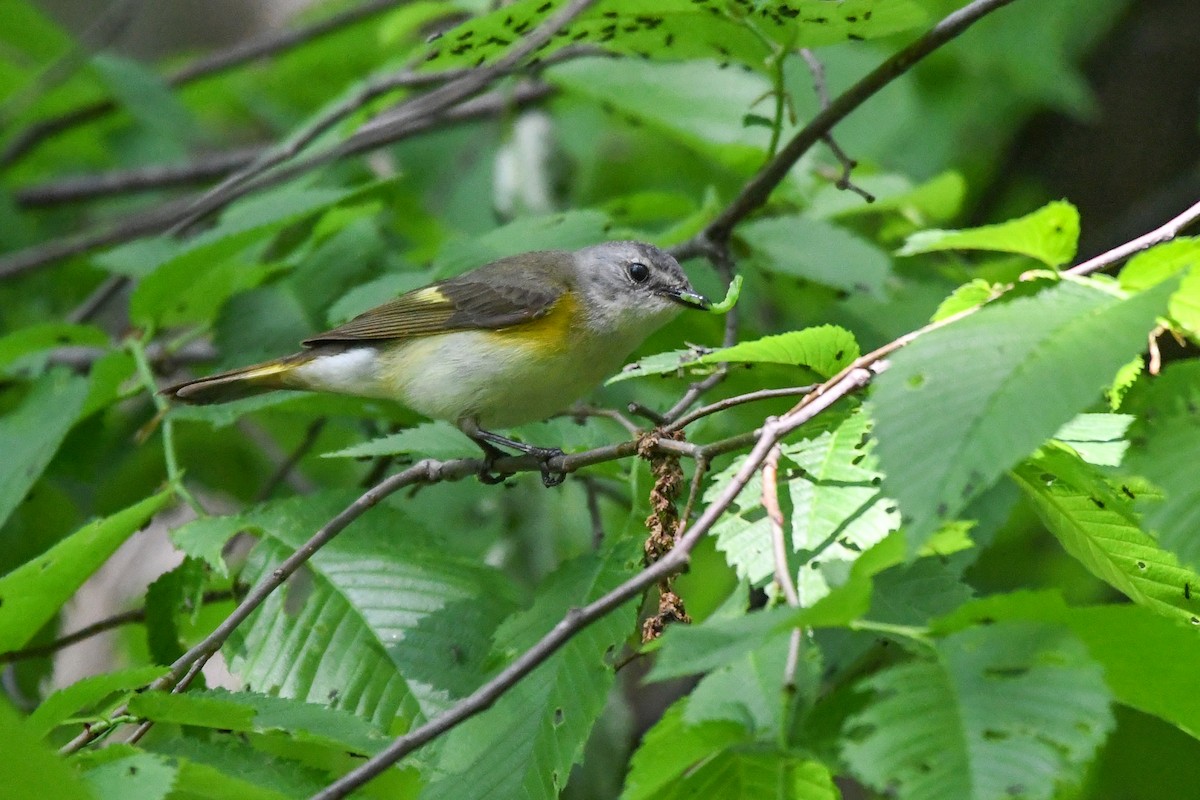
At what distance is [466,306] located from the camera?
165 inches

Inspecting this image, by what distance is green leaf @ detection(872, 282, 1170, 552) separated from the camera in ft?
4.67

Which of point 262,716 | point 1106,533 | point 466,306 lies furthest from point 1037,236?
point 466,306

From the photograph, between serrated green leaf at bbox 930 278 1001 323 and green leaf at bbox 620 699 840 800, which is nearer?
green leaf at bbox 620 699 840 800

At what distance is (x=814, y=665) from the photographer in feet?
5.31

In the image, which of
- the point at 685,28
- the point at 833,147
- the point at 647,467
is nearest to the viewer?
the point at 647,467

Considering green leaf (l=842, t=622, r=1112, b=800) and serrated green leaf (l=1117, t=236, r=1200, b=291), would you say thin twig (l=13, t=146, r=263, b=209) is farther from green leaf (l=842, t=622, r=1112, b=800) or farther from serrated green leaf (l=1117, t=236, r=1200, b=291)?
green leaf (l=842, t=622, r=1112, b=800)

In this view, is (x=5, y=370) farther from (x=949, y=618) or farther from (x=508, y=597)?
(x=949, y=618)

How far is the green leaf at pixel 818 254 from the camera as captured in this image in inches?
141

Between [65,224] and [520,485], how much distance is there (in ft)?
12.4

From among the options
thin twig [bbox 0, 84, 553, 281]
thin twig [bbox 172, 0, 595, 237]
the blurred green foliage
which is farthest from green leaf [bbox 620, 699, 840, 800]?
thin twig [bbox 0, 84, 553, 281]

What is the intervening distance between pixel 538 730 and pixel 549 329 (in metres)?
2.04

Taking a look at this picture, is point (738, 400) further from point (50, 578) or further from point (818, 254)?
point (818, 254)

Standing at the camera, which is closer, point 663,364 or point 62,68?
point 663,364

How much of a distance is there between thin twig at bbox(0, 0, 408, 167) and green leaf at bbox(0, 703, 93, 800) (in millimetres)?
4709
